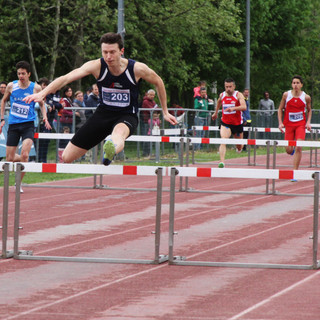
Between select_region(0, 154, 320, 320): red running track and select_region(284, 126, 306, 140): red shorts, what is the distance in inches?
89.8

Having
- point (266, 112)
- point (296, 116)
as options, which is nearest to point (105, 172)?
point (296, 116)

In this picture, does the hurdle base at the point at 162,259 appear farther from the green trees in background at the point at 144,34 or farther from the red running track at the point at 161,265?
the green trees in background at the point at 144,34

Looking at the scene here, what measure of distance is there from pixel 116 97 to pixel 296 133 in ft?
25.7

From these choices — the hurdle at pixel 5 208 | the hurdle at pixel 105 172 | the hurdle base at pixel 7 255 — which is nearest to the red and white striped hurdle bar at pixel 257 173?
the hurdle at pixel 105 172

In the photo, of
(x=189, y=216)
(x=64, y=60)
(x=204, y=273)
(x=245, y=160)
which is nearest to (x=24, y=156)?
(x=189, y=216)

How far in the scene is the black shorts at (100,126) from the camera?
898cm

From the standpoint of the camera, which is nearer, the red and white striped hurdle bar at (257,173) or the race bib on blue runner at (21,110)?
the red and white striped hurdle bar at (257,173)

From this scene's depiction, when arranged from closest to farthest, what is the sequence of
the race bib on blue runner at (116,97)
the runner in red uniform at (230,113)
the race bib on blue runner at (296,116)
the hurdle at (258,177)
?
the hurdle at (258,177) → the race bib on blue runner at (116,97) → the race bib on blue runner at (296,116) → the runner in red uniform at (230,113)

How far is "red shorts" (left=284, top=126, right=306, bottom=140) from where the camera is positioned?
16031mm

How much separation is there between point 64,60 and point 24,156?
1886 centimetres

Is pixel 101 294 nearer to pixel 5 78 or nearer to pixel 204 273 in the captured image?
pixel 204 273

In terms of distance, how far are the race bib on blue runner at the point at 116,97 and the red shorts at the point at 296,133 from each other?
7.64 m

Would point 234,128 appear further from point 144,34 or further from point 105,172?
point 144,34

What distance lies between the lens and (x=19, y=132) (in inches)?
536
